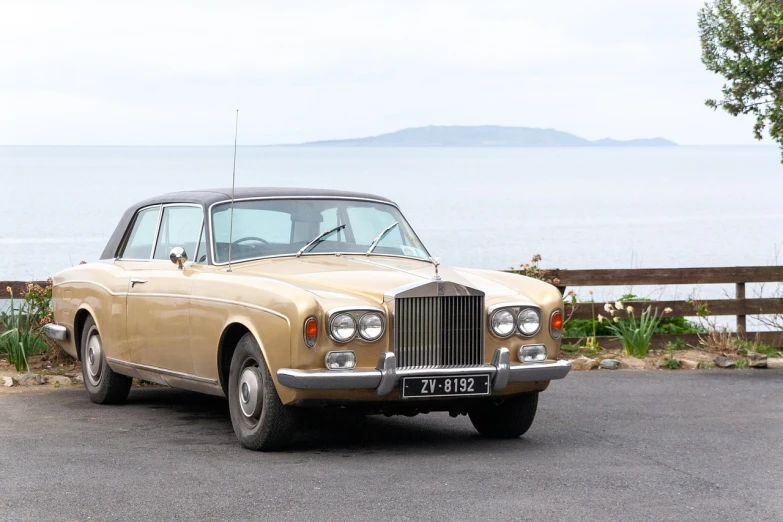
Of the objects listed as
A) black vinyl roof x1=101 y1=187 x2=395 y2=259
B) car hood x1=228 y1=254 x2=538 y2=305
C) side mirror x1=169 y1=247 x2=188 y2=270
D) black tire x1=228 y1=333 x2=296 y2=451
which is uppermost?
black vinyl roof x1=101 y1=187 x2=395 y2=259

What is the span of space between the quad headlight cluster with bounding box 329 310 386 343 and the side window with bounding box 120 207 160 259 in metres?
3.00

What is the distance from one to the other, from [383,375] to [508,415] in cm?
144

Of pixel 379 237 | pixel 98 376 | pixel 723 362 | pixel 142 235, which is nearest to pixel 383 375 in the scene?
pixel 379 237

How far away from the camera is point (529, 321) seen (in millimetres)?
8000

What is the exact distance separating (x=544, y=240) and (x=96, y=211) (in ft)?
105

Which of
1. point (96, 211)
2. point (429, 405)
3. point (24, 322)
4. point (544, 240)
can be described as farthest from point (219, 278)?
point (96, 211)

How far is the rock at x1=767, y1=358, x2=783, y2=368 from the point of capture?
43.9 ft

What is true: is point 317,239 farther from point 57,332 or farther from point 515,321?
point 57,332

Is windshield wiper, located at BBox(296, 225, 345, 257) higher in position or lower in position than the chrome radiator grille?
higher

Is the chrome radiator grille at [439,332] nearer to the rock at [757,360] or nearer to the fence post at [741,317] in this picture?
the rock at [757,360]

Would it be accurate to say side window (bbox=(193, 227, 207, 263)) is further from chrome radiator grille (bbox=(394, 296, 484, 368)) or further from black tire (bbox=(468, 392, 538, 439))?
black tire (bbox=(468, 392, 538, 439))

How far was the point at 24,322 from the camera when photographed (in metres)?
12.6

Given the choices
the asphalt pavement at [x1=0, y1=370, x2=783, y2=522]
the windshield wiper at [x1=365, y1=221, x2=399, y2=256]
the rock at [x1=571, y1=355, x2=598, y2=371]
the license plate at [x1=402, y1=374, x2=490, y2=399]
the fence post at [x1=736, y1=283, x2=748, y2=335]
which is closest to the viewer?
the asphalt pavement at [x1=0, y1=370, x2=783, y2=522]

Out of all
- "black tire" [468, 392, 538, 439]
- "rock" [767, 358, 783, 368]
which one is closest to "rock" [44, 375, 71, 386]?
"black tire" [468, 392, 538, 439]
